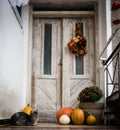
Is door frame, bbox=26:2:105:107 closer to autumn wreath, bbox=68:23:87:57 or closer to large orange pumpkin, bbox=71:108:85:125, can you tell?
autumn wreath, bbox=68:23:87:57

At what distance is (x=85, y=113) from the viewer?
13.4ft

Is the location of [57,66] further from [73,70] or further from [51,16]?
[51,16]

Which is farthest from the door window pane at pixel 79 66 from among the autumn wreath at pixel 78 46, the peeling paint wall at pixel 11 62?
the peeling paint wall at pixel 11 62

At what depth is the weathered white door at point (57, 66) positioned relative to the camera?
5.44m

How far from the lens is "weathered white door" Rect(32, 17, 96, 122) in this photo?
5441 mm

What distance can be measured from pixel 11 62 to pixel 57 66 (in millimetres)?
1442

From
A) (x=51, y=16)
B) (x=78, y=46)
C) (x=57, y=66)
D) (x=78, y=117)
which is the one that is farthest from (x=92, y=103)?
(x=51, y=16)

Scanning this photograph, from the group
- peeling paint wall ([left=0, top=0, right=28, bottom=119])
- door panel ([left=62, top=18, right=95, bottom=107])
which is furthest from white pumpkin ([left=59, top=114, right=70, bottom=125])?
door panel ([left=62, top=18, right=95, bottom=107])

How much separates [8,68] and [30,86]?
129 centimetres

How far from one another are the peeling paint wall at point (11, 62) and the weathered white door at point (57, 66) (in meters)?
0.33

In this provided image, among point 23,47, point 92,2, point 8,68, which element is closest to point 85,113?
point 8,68

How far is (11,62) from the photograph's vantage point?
429 cm

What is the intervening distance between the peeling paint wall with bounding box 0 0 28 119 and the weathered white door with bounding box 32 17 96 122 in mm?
330

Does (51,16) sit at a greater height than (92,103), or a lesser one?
greater
